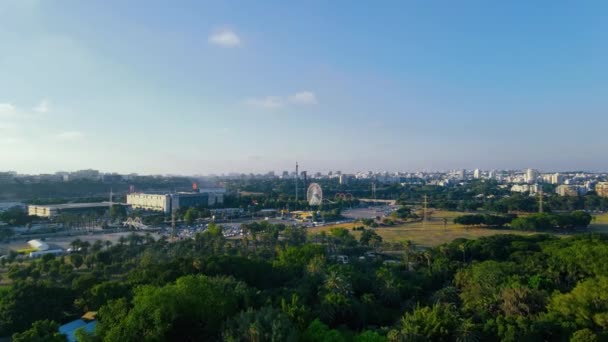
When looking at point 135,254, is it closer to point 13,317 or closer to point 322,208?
point 13,317

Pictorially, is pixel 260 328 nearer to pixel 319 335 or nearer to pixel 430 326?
pixel 319 335

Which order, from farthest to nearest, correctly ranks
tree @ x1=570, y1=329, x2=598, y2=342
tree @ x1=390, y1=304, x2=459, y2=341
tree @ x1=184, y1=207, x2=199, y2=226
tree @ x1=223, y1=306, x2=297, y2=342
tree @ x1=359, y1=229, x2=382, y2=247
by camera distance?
tree @ x1=184, y1=207, x2=199, y2=226, tree @ x1=359, y1=229, x2=382, y2=247, tree @ x1=390, y1=304, x2=459, y2=341, tree @ x1=570, y1=329, x2=598, y2=342, tree @ x1=223, y1=306, x2=297, y2=342

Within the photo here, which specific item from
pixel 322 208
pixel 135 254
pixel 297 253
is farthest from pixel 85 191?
pixel 297 253

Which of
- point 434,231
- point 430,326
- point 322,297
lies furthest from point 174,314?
point 434,231

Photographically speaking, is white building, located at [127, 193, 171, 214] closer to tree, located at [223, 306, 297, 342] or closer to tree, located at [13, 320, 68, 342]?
tree, located at [13, 320, 68, 342]

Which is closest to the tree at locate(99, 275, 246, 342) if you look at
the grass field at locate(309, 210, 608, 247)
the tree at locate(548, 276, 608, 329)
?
the tree at locate(548, 276, 608, 329)

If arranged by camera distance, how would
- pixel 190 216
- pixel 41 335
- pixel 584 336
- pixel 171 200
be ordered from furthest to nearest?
pixel 171 200 → pixel 190 216 → pixel 584 336 → pixel 41 335

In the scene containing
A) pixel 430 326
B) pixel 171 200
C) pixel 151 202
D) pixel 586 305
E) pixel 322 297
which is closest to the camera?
pixel 430 326
